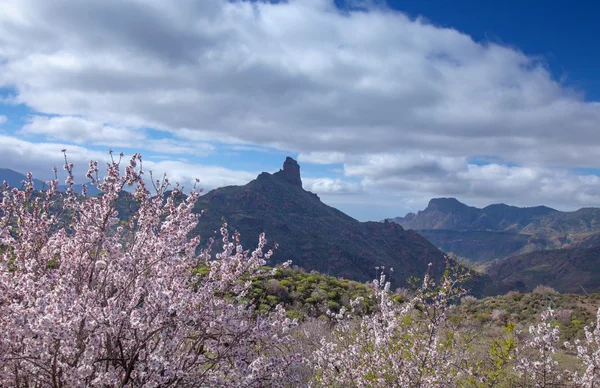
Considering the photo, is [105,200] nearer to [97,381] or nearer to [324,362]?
[97,381]

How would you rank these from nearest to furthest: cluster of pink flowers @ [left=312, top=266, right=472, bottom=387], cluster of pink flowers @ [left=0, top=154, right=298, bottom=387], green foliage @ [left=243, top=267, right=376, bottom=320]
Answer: cluster of pink flowers @ [left=0, top=154, right=298, bottom=387] < cluster of pink flowers @ [left=312, top=266, right=472, bottom=387] < green foliage @ [left=243, top=267, right=376, bottom=320]

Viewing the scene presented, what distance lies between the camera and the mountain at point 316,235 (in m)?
124

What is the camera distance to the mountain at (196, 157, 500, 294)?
124 meters

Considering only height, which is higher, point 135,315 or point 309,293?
point 135,315

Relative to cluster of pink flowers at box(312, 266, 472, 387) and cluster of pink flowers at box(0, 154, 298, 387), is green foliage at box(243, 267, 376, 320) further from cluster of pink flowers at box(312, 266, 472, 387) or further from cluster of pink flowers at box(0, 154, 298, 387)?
cluster of pink flowers at box(0, 154, 298, 387)

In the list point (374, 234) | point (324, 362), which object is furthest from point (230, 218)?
point (324, 362)

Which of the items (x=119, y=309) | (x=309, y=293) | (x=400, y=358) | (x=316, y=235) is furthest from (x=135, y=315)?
(x=316, y=235)

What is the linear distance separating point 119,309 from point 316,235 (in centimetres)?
14719

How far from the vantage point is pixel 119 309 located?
457 cm

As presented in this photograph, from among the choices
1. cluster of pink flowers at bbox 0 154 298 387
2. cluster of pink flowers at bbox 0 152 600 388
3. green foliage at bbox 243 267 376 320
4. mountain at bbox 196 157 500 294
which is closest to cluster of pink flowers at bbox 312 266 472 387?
cluster of pink flowers at bbox 0 152 600 388

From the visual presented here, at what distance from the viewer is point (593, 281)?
158375 mm

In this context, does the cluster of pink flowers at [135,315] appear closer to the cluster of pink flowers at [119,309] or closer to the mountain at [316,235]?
the cluster of pink flowers at [119,309]

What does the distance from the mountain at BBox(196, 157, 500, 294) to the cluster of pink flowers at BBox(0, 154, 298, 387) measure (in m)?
97.1

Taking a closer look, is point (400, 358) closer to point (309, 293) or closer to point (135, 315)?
point (135, 315)
